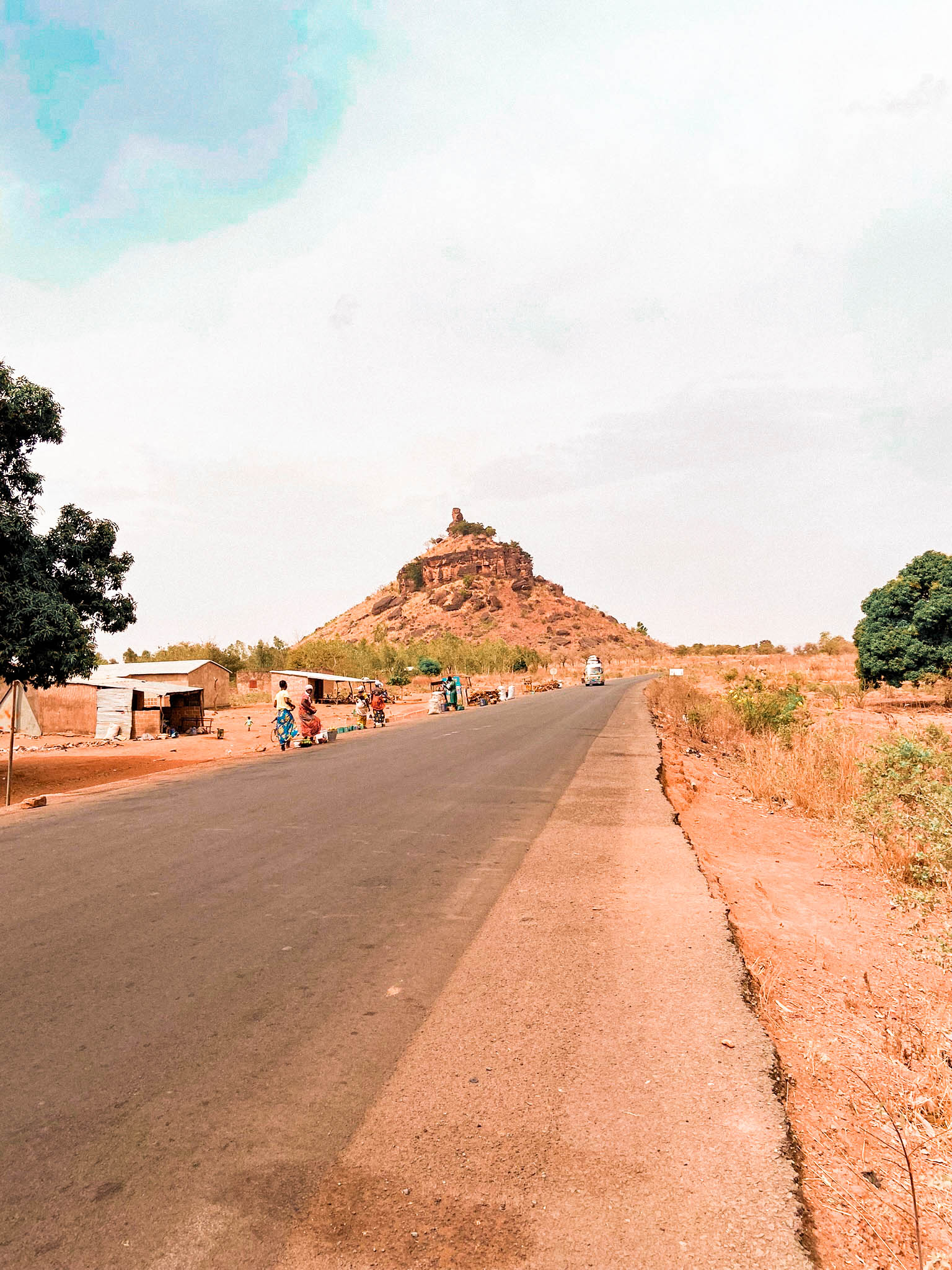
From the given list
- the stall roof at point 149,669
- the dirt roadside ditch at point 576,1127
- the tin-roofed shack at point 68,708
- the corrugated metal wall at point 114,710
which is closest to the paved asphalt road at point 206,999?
the dirt roadside ditch at point 576,1127

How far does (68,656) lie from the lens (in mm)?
16422

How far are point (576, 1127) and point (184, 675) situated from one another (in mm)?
Answer: 40331

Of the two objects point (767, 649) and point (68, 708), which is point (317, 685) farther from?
point (767, 649)

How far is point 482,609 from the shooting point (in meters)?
133

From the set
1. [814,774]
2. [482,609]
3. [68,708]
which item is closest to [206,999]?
[814,774]

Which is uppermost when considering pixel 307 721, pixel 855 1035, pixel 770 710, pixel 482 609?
pixel 482 609

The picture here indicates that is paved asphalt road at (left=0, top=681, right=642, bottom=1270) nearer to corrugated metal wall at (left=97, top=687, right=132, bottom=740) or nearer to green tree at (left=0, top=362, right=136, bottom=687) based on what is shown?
green tree at (left=0, top=362, right=136, bottom=687)

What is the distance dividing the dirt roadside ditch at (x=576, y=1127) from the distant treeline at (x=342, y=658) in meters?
52.3

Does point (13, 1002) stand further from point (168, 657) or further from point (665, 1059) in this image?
point (168, 657)

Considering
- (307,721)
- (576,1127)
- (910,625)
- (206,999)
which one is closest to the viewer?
(576,1127)

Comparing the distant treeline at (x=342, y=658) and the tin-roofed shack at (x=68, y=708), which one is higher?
the distant treeline at (x=342, y=658)

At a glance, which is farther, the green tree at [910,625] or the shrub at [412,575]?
the shrub at [412,575]

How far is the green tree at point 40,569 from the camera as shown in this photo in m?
15.8

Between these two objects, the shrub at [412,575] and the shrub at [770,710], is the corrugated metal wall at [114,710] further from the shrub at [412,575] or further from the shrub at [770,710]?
the shrub at [412,575]
